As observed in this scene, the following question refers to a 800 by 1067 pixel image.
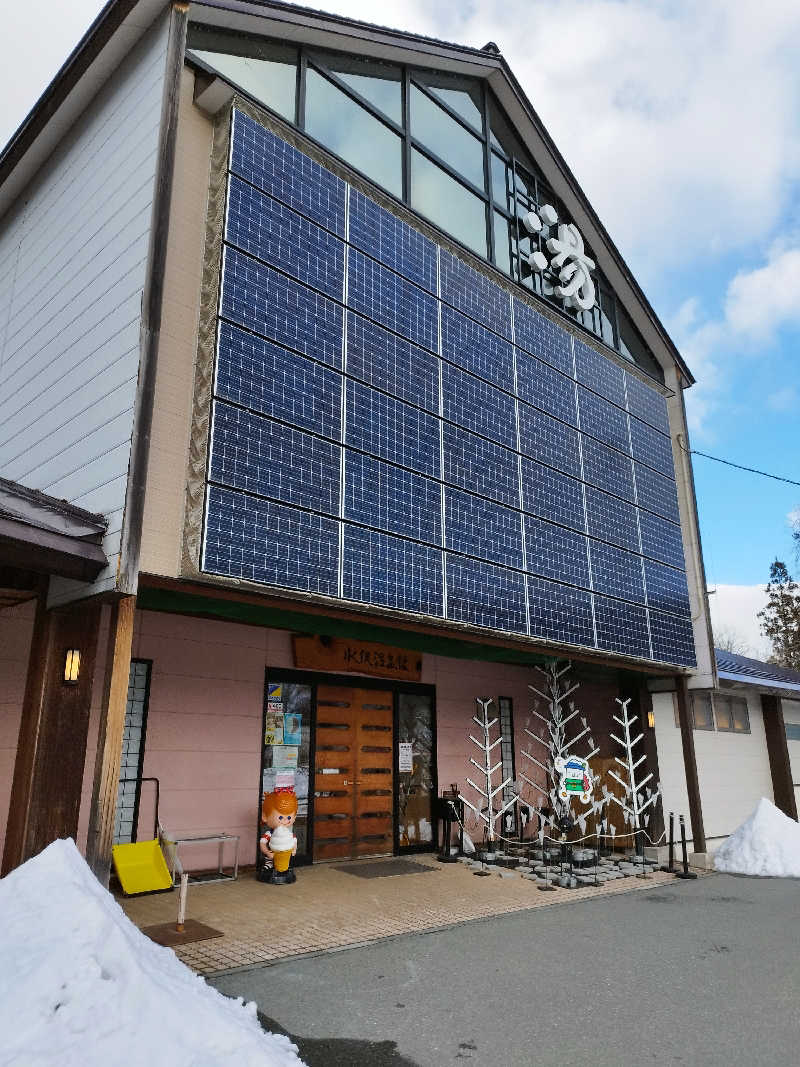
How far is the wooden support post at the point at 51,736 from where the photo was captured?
6309 millimetres

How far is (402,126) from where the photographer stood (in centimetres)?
1065

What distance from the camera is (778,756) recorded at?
55.0 ft

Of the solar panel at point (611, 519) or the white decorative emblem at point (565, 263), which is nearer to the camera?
the solar panel at point (611, 519)

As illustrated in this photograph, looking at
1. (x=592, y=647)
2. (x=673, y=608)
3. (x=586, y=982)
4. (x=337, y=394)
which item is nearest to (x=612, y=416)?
(x=673, y=608)

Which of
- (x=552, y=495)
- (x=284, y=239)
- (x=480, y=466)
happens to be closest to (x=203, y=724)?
(x=480, y=466)

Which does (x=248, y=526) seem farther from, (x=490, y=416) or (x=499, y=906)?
(x=499, y=906)

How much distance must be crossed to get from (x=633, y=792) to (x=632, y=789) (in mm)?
62

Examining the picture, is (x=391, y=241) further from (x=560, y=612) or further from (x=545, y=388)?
(x=560, y=612)

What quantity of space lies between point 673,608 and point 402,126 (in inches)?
363

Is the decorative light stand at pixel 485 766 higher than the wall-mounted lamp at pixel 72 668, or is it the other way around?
the wall-mounted lamp at pixel 72 668

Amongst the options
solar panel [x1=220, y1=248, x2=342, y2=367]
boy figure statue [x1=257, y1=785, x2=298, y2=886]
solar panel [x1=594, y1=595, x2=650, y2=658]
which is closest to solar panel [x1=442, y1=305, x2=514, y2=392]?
solar panel [x1=220, y1=248, x2=342, y2=367]

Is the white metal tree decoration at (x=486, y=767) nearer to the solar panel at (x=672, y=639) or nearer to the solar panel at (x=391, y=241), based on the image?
the solar panel at (x=672, y=639)

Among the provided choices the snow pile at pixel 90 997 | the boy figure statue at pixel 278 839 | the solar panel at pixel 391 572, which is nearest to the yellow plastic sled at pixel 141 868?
the boy figure statue at pixel 278 839

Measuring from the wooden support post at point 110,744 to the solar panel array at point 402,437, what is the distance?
94cm
